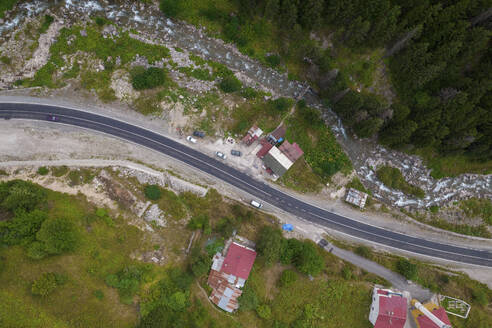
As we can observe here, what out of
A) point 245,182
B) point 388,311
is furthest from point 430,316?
point 245,182

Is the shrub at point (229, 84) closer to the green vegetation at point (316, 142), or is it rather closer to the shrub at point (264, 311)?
the green vegetation at point (316, 142)

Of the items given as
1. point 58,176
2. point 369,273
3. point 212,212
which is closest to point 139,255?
point 212,212

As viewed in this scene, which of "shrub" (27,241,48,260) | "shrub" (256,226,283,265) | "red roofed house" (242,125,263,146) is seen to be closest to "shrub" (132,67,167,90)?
"red roofed house" (242,125,263,146)

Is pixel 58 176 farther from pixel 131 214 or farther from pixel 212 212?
pixel 212 212

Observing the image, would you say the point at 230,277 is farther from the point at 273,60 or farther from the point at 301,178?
the point at 273,60

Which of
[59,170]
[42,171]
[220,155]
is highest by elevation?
[220,155]
